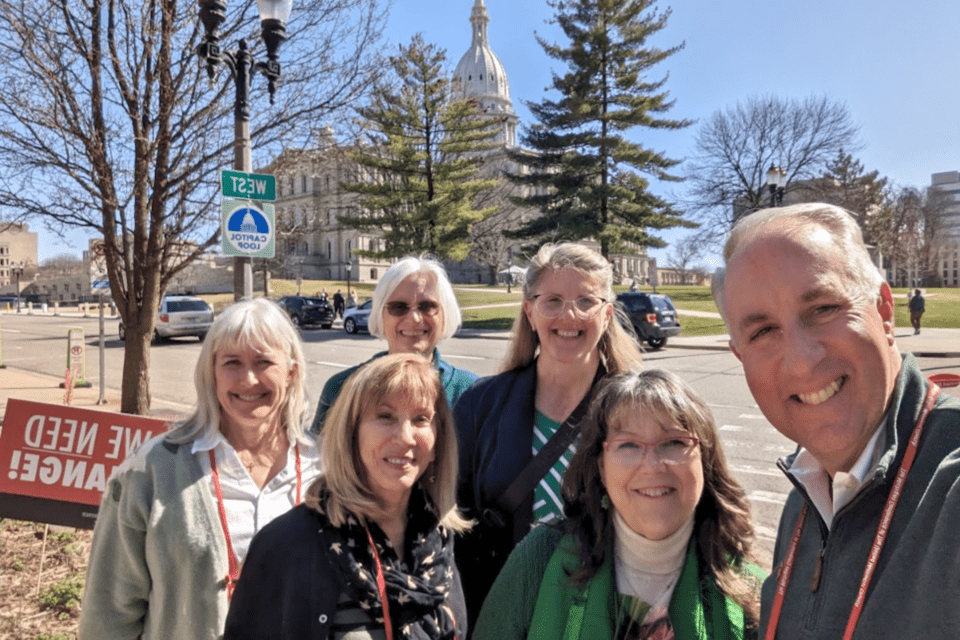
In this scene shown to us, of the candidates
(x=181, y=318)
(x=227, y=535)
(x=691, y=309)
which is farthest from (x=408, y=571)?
(x=691, y=309)

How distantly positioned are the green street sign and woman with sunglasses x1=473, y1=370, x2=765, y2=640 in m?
4.57

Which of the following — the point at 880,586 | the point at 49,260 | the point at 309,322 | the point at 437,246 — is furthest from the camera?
the point at 49,260

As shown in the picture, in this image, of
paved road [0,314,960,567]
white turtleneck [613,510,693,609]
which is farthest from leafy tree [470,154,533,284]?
white turtleneck [613,510,693,609]

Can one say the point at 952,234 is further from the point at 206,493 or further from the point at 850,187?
the point at 206,493

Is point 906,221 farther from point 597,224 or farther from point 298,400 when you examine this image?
point 298,400

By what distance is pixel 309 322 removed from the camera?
31859mm

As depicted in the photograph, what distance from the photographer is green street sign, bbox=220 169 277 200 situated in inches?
221

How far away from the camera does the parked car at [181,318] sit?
2452cm

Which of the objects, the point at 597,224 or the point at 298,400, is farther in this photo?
the point at 597,224

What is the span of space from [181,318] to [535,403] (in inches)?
972

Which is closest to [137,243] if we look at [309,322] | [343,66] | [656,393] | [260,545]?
[343,66]

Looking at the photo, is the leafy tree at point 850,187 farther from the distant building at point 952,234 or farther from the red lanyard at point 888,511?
the red lanyard at point 888,511

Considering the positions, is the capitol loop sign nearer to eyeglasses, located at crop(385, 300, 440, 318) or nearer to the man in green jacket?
eyeglasses, located at crop(385, 300, 440, 318)

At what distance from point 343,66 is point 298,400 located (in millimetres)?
5199
